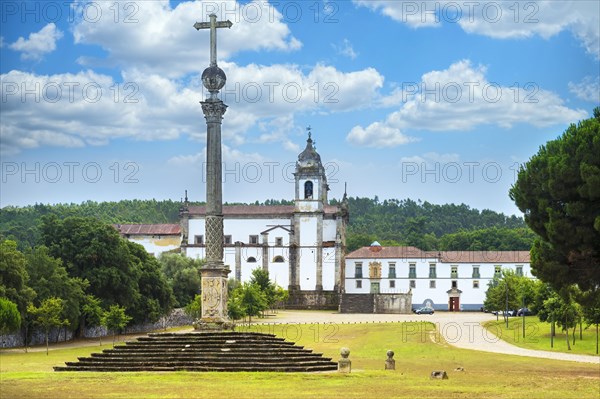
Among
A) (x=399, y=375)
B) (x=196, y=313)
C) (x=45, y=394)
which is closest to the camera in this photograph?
(x=45, y=394)

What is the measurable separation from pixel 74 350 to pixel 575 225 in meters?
29.1

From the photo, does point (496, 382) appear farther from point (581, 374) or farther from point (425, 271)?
point (425, 271)

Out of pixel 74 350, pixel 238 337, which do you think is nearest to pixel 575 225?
pixel 238 337

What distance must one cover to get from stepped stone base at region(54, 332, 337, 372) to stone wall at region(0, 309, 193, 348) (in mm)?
19257

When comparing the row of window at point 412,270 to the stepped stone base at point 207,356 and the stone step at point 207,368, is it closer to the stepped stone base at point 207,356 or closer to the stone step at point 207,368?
the stepped stone base at point 207,356

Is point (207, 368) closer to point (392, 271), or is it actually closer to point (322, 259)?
point (322, 259)

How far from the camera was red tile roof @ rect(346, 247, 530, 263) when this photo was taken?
99.9 m

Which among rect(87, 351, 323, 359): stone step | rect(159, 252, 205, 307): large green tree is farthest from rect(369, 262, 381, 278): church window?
rect(87, 351, 323, 359): stone step

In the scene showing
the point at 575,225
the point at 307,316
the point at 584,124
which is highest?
the point at 584,124

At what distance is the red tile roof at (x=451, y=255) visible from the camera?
328 feet

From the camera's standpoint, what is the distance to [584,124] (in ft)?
118

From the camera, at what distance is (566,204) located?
1367 inches

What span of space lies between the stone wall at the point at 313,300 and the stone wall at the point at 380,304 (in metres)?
4.69

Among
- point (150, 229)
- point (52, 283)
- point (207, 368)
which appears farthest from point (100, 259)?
point (150, 229)
